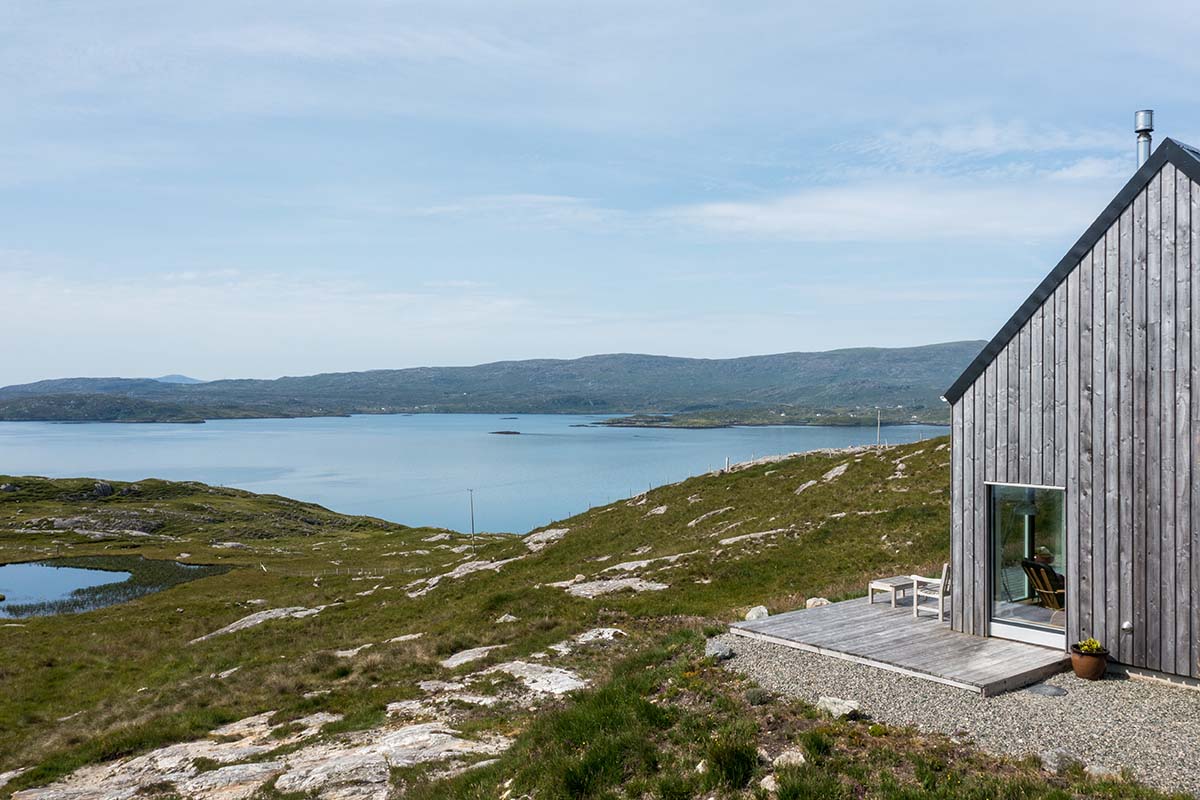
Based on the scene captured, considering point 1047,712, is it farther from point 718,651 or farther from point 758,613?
point 758,613

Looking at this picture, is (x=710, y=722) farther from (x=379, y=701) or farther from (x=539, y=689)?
(x=379, y=701)

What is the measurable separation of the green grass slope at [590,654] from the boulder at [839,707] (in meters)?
0.24

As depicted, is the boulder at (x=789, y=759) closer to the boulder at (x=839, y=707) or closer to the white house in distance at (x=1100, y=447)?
the boulder at (x=839, y=707)

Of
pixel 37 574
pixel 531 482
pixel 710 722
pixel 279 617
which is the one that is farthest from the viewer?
pixel 531 482

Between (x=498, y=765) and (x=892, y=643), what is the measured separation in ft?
23.4

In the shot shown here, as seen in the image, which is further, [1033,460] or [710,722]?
[1033,460]

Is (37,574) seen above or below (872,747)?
below

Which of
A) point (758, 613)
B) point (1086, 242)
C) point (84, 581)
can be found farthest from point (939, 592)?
point (84, 581)

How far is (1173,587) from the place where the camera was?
35.5 feet

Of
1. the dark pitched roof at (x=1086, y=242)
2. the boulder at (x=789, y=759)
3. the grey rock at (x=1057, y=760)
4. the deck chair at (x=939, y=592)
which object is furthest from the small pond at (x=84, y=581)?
the grey rock at (x=1057, y=760)

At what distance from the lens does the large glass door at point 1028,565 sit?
Answer: 12.4 metres

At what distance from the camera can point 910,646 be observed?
1269 cm

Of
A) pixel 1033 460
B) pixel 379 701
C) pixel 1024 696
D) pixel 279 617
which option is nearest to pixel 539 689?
pixel 379 701

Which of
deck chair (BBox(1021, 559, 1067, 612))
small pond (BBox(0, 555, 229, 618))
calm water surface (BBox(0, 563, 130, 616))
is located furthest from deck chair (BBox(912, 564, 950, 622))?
calm water surface (BBox(0, 563, 130, 616))
